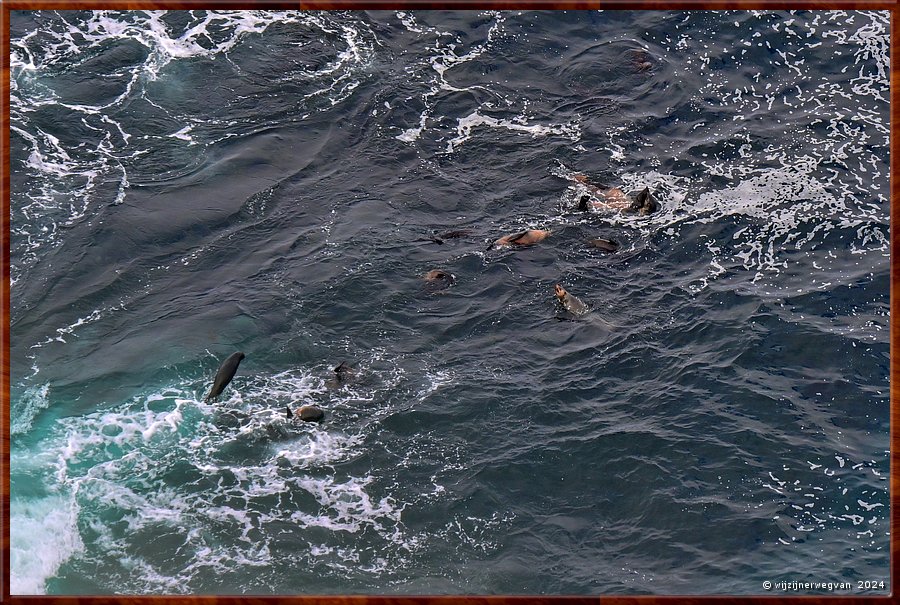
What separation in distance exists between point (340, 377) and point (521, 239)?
22.3 feet

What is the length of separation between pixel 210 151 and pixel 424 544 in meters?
15.3

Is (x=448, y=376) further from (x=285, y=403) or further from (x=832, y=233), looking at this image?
(x=832, y=233)

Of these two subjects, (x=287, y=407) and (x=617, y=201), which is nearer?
(x=287, y=407)

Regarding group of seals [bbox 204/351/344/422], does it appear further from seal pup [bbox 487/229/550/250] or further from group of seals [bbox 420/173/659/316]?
seal pup [bbox 487/229/550/250]

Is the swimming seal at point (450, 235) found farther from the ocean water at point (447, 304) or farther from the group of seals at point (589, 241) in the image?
the ocean water at point (447, 304)

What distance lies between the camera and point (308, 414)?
747 inches

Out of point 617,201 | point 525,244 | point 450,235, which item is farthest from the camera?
point 617,201

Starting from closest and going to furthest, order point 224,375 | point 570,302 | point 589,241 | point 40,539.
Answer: point 40,539
point 224,375
point 570,302
point 589,241

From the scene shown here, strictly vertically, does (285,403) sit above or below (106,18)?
below

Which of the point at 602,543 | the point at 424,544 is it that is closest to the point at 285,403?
the point at 424,544

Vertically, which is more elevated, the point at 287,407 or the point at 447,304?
the point at 447,304

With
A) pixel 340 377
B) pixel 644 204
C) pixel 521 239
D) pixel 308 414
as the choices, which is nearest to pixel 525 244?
pixel 521 239

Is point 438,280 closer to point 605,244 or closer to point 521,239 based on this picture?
point 521,239

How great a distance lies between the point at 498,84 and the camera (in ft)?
98.0
